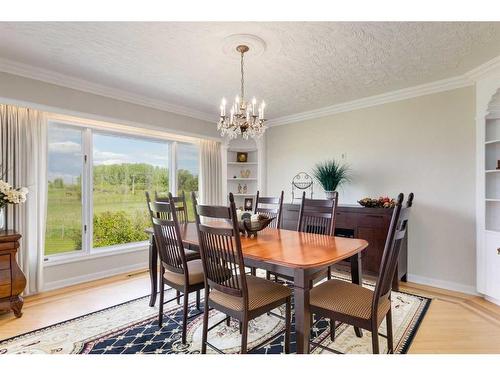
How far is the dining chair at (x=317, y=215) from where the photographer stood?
2.76 meters

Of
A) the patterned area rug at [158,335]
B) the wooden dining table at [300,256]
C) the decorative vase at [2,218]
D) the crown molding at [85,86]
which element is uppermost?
the crown molding at [85,86]

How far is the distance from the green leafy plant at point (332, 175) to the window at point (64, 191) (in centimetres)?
342

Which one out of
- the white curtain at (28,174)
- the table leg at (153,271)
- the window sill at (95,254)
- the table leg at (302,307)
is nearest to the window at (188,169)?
the window sill at (95,254)

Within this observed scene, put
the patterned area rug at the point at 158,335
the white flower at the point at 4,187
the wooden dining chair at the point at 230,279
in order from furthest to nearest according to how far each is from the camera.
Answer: the white flower at the point at 4,187 < the patterned area rug at the point at 158,335 < the wooden dining chair at the point at 230,279

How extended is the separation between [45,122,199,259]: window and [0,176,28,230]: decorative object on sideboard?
22.5 inches

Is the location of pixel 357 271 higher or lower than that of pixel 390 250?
lower

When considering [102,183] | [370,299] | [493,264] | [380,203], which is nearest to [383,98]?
[380,203]

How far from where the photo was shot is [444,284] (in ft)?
11.0

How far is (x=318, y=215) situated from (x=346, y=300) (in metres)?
1.18

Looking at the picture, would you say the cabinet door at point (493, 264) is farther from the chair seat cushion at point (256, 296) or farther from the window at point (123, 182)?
the window at point (123, 182)

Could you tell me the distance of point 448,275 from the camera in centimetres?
333

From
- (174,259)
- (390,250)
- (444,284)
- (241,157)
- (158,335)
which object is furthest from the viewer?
(241,157)

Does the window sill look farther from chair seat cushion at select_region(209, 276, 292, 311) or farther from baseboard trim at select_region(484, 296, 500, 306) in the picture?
baseboard trim at select_region(484, 296, 500, 306)

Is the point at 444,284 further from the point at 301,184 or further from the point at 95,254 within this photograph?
the point at 95,254
